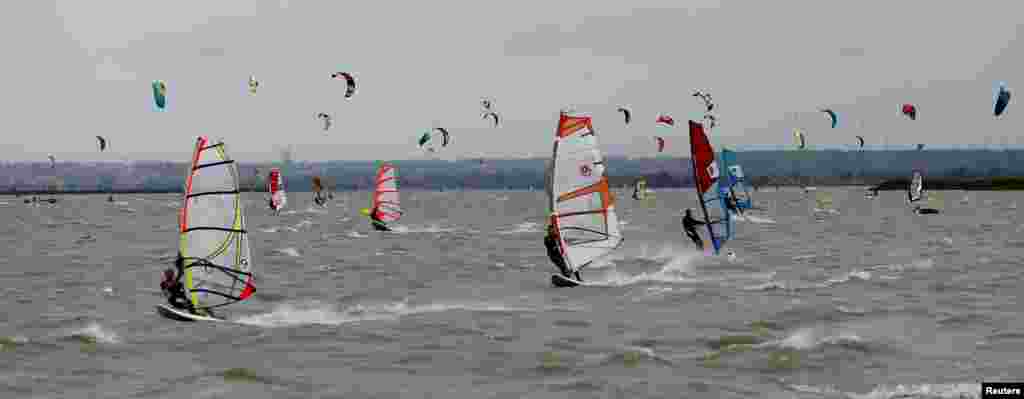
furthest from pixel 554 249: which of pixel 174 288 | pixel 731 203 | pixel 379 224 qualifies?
pixel 379 224

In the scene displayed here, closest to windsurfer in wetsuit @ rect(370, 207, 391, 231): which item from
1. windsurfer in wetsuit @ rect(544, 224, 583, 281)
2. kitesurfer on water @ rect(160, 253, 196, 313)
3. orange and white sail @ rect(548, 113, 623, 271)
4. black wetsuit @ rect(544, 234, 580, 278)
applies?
windsurfer in wetsuit @ rect(544, 224, 583, 281)

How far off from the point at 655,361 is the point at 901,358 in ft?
15.3

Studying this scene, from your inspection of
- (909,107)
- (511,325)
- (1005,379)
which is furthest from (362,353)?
(909,107)

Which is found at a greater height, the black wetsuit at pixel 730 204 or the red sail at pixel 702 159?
the red sail at pixel 702 159

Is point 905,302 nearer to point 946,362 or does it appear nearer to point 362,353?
point 946,362

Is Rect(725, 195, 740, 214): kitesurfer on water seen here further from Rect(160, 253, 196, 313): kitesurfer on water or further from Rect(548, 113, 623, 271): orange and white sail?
Rect(160, 253, 196, 313): kitesurfer on water

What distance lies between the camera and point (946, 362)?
64.6ft

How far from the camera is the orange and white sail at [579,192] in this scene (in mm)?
28641

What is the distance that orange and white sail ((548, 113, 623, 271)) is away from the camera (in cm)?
2864

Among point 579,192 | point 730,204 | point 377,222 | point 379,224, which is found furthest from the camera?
point 377,222

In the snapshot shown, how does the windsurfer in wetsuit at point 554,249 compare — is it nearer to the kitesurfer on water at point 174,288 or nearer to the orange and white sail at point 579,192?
the orange and white sail at point 579,192

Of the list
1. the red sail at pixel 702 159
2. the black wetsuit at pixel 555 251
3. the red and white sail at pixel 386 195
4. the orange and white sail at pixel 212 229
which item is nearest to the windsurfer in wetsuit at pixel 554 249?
the black wetsuit at pixel 555 251

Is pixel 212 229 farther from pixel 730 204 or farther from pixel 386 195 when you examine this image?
pixel 386 195

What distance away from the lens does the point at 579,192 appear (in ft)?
95.0
